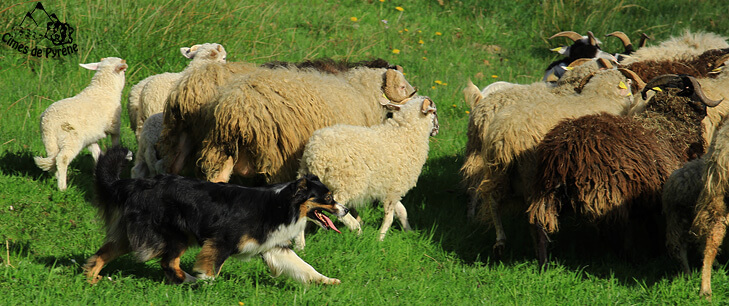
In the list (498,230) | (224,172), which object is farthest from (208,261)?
(498,230)

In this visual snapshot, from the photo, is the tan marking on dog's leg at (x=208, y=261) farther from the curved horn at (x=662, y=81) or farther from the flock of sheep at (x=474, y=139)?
the curved horn at (x=662, y=81)

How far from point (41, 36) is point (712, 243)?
804 cm

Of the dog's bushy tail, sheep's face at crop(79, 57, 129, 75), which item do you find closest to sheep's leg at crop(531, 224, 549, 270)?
the dog's bushy tail

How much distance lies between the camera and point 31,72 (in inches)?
364

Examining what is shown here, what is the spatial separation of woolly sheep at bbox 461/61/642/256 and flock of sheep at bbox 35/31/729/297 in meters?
0.01

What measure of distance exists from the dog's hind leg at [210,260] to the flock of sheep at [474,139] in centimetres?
112

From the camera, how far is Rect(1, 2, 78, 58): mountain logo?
30.7ft

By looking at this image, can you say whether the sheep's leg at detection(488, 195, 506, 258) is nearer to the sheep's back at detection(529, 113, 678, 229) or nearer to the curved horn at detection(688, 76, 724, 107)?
the sheep's back at detection(529, 113, 678, 229)

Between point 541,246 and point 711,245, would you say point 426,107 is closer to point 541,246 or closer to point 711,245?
point 541,246

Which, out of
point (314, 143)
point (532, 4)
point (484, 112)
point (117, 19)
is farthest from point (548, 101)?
point (532, 4)

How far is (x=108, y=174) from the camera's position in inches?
199

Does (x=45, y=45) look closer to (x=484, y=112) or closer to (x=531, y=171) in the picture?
(x=484, y=112)

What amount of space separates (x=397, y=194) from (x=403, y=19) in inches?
272

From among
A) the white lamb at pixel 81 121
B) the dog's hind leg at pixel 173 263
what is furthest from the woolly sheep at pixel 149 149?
the dog's hind leg at pixel 173 263
